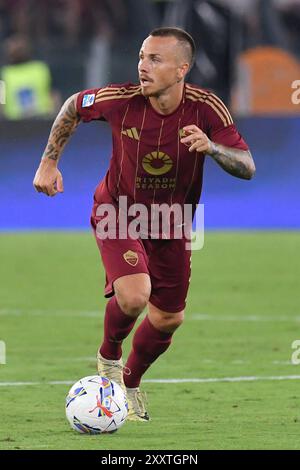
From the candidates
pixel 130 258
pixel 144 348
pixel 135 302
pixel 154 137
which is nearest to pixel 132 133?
pixel 154 137

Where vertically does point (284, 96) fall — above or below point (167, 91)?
below

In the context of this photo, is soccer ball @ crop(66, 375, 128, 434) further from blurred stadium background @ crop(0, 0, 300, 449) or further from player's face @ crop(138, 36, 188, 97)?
player's face @ crop(138, 36, 188, 97)

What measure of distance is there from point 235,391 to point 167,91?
2143 mm

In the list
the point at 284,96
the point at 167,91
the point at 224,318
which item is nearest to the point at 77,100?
the point at 167,91

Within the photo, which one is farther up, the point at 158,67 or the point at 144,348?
the point at 158,67

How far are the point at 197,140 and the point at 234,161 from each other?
47cm

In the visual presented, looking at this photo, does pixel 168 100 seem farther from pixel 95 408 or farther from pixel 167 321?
pixel 95 408

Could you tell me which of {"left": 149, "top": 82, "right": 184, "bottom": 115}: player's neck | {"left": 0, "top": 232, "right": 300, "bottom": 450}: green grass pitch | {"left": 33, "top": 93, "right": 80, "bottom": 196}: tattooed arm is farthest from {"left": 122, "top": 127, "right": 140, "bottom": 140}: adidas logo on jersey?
{"left": 0, "top": 232, "right": 300, "bottom": 450}: green grass pitch

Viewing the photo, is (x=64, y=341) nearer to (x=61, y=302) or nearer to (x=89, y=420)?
(x=61, y=302)

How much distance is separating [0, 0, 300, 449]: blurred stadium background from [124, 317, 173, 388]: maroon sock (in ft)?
1.35

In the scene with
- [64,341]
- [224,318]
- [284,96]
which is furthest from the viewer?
[284,96]

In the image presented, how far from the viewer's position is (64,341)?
1174cm

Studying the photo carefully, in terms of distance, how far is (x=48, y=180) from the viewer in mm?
8516

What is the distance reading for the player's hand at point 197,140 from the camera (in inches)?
308
